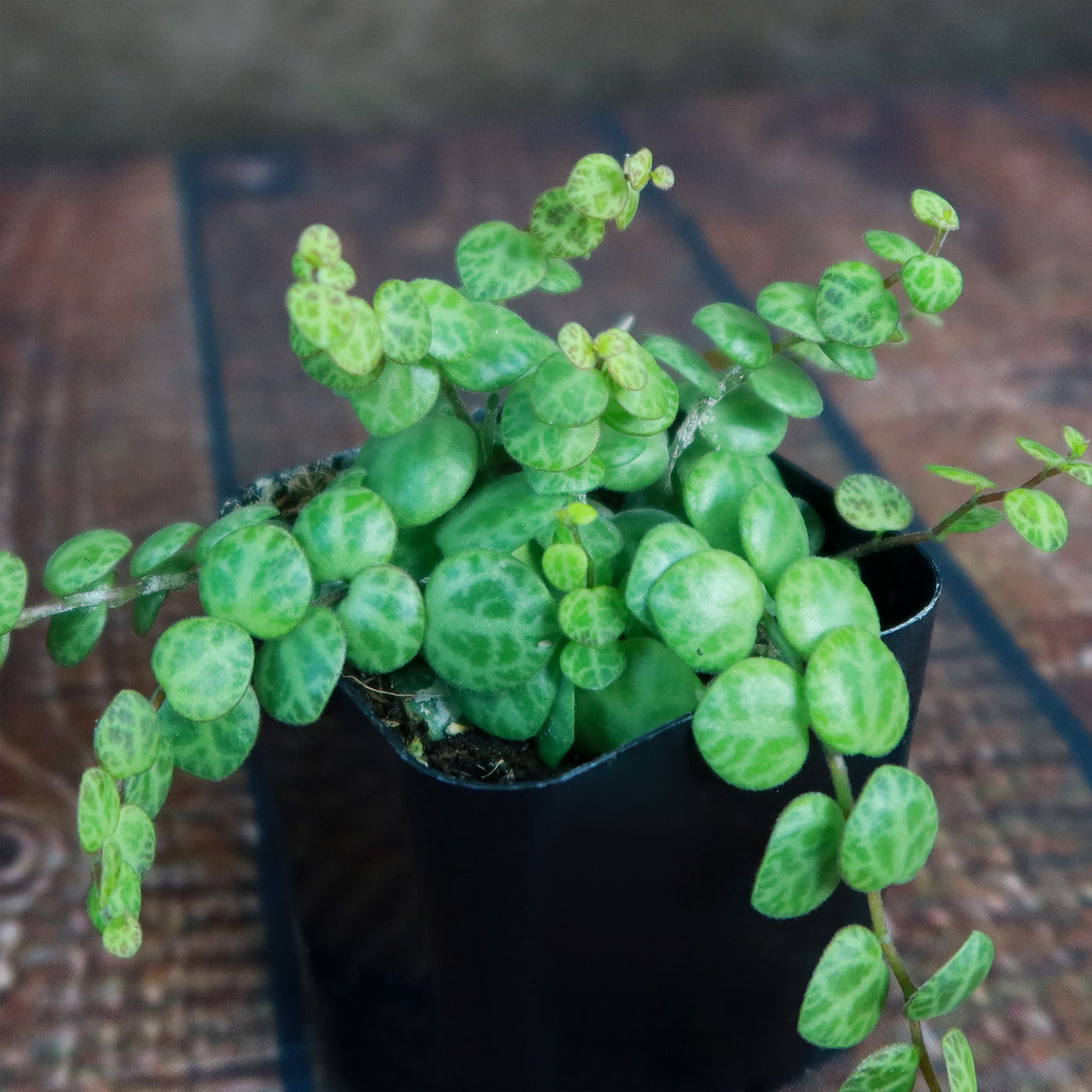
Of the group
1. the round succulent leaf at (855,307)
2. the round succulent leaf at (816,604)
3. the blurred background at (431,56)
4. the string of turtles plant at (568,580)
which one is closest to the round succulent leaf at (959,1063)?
the string of turtles plant at (568,580)

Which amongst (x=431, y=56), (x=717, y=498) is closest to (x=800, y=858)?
(x=717, y=498)

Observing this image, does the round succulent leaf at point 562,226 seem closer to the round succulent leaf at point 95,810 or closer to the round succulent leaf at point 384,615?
the round succulent leaf at point 384,615

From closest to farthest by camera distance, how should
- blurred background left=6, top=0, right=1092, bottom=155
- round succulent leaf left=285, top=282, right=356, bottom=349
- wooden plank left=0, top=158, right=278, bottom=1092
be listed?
1. round succulent leaf left=285, top=282, right=356, bottom=349
2. wooden plank left=0, top=158, right=278, bottom=1092
3. blurred background left=6, top=0, right=1092, bottom=155

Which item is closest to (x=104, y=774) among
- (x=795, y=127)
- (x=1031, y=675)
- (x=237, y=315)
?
(x=1031, y=675)

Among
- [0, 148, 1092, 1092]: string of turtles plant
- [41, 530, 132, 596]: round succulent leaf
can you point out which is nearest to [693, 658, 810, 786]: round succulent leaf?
[0, 148, 1092, 1092]: string of turtles plant

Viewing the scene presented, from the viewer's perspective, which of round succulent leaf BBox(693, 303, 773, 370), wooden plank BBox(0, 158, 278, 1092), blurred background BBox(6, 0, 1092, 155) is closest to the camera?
round succulent leaf BBox(693, 303, 773, 370)

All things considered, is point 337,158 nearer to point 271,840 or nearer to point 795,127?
point 795,127

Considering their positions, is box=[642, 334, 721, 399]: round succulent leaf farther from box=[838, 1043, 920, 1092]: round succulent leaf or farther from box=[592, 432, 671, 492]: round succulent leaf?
box=[838, 1043, 920, 1092]: round succulent leaf
